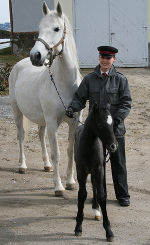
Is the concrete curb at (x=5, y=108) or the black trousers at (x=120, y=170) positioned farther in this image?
the concrete curb at (x=5, y=108)

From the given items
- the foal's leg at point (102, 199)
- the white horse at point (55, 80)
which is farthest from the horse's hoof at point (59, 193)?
the foal's leg at point (102, 199)

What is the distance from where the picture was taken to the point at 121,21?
15883 millimetres

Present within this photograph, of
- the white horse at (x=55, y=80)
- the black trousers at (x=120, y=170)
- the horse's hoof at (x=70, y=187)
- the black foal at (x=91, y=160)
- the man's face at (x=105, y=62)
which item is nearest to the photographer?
the black foal at (x=91, y=160)

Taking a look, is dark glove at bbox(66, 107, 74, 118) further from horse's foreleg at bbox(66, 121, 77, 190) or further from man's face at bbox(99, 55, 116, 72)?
horse's foreleg at bbox(66, 121, 77, 190)

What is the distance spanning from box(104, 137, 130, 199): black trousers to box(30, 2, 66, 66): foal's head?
1342 millimetres

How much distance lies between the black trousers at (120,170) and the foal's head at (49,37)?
A: 134 cm

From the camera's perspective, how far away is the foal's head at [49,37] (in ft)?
16.8

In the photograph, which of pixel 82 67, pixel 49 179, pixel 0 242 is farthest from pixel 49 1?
pixel 0 242

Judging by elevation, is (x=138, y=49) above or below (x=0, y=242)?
above

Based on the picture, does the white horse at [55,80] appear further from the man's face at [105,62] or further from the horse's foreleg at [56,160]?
the man's face at [105,62]

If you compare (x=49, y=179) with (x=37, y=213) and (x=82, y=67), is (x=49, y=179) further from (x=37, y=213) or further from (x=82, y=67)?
(x=82, y=67)

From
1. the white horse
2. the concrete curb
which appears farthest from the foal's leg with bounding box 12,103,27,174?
the concrete curb

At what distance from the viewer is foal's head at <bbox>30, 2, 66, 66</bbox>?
513cm

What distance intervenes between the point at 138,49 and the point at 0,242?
12.5 metres
